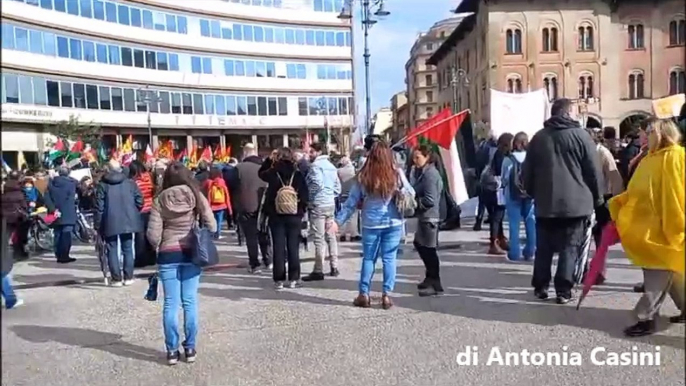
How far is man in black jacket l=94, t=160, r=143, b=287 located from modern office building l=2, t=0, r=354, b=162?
36173 mm

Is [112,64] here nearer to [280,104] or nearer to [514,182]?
[280,104]

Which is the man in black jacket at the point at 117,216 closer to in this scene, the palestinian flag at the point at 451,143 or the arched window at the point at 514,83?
the palestinian flag at the point at 451,143

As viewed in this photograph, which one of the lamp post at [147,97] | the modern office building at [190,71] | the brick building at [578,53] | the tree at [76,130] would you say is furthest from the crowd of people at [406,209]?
the brick building at [578,53]

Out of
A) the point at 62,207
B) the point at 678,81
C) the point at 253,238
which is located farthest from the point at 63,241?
the point at 678,81

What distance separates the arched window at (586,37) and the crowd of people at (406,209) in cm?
4814

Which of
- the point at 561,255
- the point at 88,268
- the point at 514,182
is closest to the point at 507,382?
the point at 561,255

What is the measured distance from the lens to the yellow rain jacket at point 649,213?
3.36m

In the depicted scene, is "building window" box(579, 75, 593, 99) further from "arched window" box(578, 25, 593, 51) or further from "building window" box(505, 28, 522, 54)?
"building window" box(505, 28, 522, 54)

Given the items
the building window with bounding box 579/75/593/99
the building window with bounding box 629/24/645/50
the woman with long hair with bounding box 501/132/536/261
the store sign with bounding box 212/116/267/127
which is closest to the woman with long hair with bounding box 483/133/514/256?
the woman with long hair with bounding box 501/132/536/261

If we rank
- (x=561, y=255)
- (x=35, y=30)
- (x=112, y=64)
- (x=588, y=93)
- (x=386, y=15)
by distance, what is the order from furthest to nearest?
1. (x=588, y=93)
2. (x=112, y=64)
3. (x=35, y=30)
4. (x=561, y=255)
5. (x=386, y=15)

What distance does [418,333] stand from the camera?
627 cm

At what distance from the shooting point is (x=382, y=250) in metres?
7.39

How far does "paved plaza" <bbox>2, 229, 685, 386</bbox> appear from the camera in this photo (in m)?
5.20

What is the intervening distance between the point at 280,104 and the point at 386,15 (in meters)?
58.4
